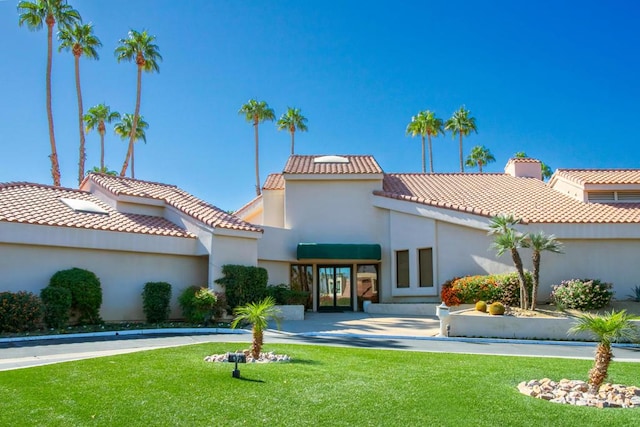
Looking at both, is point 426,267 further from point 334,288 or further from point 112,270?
point 112,270

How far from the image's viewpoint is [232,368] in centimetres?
1037

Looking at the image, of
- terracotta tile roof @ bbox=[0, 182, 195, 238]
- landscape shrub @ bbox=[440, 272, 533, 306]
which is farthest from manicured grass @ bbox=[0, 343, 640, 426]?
terracotta tile roof @ bbox=[0, 182, 195, 238]

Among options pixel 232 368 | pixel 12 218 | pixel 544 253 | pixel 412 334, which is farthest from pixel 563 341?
pixel 12 218

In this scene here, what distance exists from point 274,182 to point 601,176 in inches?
657

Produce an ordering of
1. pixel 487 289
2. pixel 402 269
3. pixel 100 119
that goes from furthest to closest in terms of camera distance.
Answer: pixel 100 119
pixel 402 269
pixel 487 289

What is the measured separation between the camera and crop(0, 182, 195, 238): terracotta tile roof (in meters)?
19.3

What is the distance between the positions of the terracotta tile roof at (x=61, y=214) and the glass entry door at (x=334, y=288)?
8.02m

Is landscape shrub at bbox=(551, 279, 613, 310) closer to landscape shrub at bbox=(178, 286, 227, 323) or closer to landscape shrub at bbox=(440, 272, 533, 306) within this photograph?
landscape shrub at bbox=(440, 272, 533, 306)

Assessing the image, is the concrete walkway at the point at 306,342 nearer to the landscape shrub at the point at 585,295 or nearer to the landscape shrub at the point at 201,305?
the landscape shrub at the point at 201,305

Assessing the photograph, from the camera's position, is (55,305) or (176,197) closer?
(55,305)

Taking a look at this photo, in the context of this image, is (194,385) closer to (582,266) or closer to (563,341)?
(563,341)

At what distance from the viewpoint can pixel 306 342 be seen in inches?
610

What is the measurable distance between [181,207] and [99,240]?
4.36 meters

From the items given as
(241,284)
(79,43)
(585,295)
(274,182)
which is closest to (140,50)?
(79,43)
